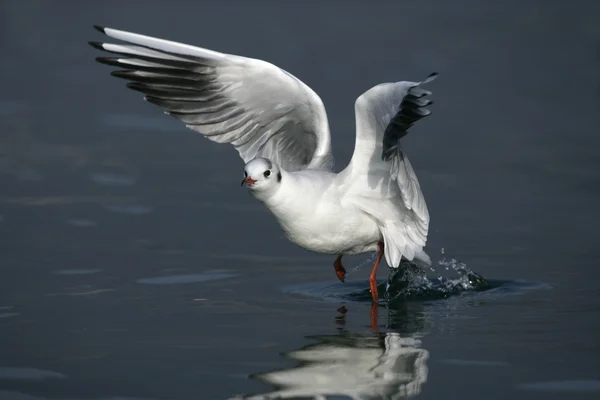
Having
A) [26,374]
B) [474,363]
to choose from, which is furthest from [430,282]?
[26,374]

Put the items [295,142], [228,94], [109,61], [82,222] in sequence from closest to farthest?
[109,61] < [228,94] < [295,142] < [82,222]

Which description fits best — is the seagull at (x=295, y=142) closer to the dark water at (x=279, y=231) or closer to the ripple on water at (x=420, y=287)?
the ripple on water at (x=420, y=287)

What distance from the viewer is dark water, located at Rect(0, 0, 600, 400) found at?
6398mm

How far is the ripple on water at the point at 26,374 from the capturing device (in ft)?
20.5

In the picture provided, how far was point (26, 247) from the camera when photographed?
9.16 metres

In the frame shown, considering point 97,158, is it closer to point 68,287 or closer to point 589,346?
point 68,287

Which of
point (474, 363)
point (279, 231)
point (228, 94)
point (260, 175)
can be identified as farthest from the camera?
point (279, 231)

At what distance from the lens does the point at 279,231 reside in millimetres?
9844

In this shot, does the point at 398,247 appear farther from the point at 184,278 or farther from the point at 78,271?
the point at 78,271

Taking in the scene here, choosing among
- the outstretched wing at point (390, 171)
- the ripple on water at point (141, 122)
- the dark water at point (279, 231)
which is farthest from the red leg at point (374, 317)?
the ripple on water at point (141, 122)

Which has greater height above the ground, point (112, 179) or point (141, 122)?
point (141, 122)

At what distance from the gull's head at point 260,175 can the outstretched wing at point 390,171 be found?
61 cm

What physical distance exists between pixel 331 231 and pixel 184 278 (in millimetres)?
1186

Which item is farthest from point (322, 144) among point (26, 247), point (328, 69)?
point (328, 69)
